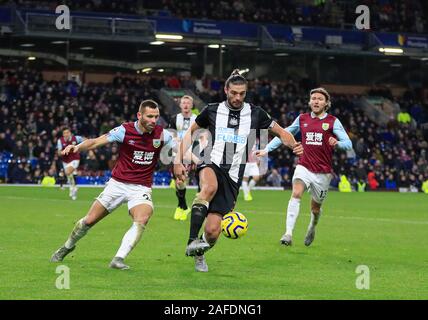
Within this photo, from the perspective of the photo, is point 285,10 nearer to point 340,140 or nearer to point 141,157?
point 340,140

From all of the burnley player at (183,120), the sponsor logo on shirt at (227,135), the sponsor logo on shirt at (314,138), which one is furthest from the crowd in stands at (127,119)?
the sponsor logo on shirt at (227,135)

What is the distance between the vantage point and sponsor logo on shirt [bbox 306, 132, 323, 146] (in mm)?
17109

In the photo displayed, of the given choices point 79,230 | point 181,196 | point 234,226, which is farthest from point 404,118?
point 234,226

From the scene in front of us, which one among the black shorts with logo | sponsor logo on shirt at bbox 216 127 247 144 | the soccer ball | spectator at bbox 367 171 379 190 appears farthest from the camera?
spectator at bbox 367 171 379 190

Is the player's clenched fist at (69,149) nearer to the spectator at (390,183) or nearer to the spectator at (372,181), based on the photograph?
the spectator at (372,181)

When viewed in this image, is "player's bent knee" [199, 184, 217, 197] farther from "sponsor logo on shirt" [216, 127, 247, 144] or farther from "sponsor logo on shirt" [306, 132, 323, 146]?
"sponsor logo on shirt" [306, 132, 323, 146]

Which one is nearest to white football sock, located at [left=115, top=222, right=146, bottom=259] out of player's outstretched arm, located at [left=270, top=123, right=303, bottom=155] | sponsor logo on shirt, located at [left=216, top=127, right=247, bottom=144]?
sponsor logo on shirt, located at [left=216, top=127, right=247, bottom=144]

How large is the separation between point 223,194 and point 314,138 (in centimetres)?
481

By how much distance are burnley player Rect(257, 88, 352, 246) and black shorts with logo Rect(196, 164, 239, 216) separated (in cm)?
417

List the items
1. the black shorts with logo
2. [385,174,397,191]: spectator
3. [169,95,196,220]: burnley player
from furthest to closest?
[385,174,397,191]: spectator → [169,95,196,220]: burnley player → the black shorts with logo

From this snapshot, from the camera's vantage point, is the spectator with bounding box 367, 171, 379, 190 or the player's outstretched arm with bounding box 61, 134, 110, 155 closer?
the player's outstretched arm with bounding box 61, 134, 110, 155

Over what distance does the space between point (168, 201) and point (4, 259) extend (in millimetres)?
16772
